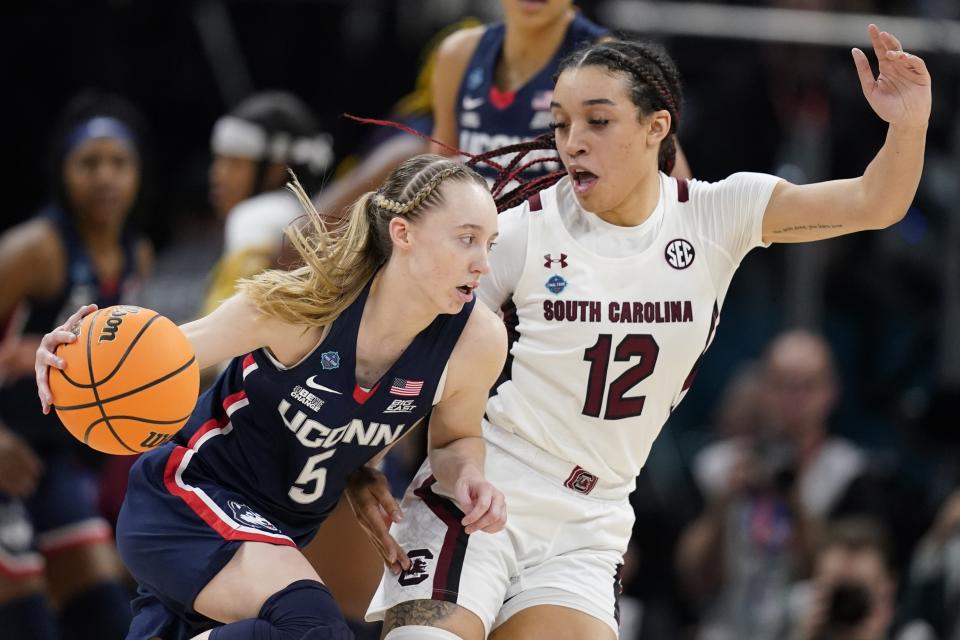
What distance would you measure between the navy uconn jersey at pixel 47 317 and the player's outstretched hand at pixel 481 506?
348cm

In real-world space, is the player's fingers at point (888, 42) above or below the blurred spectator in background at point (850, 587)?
above

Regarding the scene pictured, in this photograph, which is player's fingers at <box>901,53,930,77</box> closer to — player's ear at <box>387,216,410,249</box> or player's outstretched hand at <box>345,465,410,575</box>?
player's ear at <box>387,216,410,249</box>

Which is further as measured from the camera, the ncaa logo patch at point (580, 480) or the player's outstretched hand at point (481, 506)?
the ncaa logo patch at point (580, 480)

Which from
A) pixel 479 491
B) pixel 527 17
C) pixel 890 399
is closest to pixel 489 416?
pixel 479 491

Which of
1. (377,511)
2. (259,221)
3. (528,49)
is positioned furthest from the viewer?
(259,221)

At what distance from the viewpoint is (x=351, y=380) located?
414cm

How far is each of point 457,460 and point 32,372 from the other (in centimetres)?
347

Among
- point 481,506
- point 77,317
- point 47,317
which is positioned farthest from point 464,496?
point 47,317

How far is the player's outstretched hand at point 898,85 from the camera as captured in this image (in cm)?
412

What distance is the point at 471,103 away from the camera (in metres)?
5.55

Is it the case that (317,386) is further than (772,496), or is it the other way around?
(772,496)

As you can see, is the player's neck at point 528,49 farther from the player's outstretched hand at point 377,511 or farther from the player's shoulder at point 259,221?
the player's outstretched hand at point 377,511

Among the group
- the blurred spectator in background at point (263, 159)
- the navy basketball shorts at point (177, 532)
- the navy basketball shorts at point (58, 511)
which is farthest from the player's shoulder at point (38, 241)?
the navy basketball shorts at point (177, 532)

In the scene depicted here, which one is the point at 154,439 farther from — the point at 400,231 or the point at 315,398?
the point at 400,231
